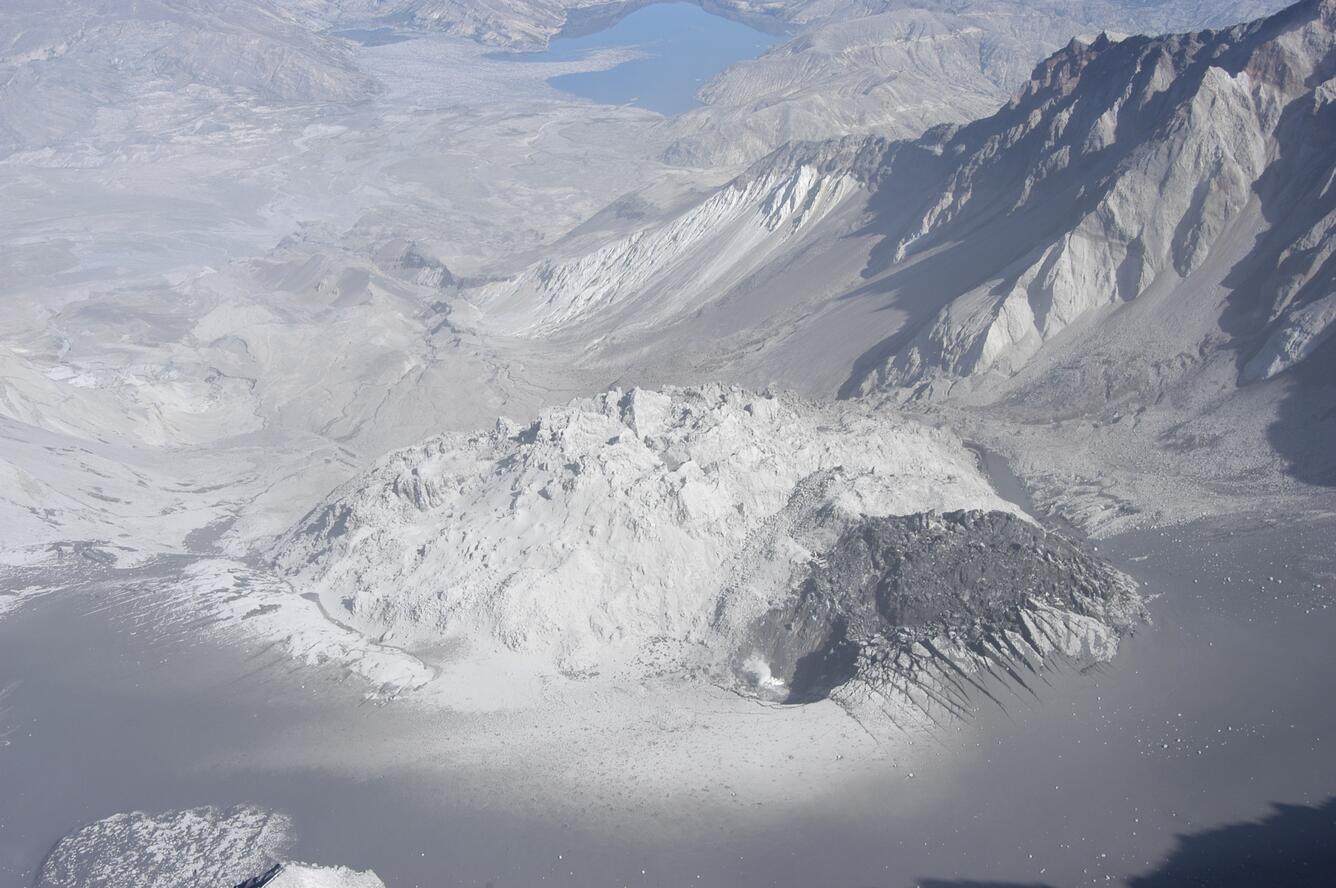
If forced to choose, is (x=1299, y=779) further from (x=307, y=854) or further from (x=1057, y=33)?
(x=1057, y=33)

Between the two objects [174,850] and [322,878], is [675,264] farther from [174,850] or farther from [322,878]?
[322,878]

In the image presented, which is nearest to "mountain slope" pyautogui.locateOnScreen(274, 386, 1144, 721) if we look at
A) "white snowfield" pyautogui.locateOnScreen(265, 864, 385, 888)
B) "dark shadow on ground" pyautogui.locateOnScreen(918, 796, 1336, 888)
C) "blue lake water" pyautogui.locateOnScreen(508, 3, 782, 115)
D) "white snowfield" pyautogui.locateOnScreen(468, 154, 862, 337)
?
"dark shadow on ground" pyautogui.locateOnScreen(918, 796, 1336, 888)

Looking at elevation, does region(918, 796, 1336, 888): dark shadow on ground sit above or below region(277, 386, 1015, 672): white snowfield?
below

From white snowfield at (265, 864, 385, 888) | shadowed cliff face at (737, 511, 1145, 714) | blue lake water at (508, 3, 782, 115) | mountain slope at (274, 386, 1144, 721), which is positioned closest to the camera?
white snowfield at (265, 864, 385, 888)

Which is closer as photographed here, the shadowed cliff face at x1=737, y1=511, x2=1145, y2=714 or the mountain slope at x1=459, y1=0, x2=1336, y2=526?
the shadowed cliff face at x1=737, y1=511, x2=1145, y2=714

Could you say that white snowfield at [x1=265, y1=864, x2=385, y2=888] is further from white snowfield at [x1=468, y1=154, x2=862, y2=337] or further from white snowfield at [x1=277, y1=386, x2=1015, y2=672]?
white snowfield at [x1=468, y1=154, x2=862, y2=337]

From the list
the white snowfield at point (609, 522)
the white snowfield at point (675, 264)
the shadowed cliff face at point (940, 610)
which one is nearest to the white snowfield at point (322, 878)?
the white snowfield at point (609, 522)

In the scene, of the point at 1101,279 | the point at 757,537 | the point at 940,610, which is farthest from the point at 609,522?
the point at 1101,279

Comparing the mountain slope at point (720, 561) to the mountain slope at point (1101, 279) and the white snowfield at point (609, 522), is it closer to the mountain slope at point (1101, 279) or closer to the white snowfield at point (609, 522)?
the white snowfield at point (609, 522)

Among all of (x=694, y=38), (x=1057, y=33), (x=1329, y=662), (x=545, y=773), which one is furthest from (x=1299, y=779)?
(x=694, y=38)
